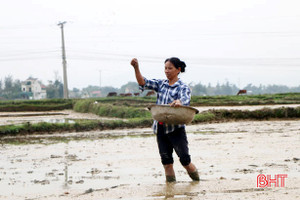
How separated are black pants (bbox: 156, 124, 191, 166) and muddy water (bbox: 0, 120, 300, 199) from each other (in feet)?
1.02

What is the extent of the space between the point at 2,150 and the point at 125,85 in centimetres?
13061

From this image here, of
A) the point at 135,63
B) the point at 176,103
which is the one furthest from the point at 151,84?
the point at 176,103

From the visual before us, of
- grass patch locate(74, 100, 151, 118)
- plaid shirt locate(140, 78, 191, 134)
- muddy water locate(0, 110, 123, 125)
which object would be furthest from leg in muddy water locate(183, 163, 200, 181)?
muddy water locate(0, 110, 123, 125)

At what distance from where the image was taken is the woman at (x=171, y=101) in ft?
15.8

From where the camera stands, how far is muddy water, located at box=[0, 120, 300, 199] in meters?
4.54

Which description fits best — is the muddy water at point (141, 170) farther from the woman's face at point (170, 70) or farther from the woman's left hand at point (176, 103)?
the woman's face at point (170, 70)

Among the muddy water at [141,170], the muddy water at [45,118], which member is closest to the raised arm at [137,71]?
the muddy water at [141,170]

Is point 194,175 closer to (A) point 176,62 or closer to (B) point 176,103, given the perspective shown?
(B) point 176,103

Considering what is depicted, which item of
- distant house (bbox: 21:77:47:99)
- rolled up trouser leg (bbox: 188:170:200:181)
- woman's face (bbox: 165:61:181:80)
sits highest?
distant house (bbox: 21:77:47:99)

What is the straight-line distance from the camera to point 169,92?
16.1ft

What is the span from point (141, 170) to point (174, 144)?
1.42 meters

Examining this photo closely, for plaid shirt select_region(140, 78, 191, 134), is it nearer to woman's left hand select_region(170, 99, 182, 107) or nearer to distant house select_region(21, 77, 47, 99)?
woman's left hand select_region(170, 99, 182, 107)

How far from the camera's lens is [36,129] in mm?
13680

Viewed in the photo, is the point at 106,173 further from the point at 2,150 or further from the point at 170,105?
the point at 2,150
